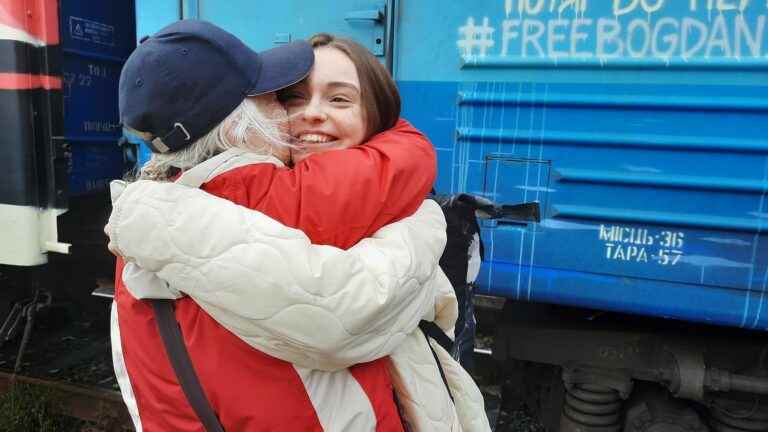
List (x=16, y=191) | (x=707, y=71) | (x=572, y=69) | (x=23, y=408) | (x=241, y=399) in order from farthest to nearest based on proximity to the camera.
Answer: (x=23, y=408)
(x=16, y=191)
(x=572, y=69)
(x=707, y=71)
(x=241, y=399)

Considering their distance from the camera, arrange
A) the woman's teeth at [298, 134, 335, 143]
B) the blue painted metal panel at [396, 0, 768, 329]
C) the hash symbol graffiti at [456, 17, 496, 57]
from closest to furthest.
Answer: the woman's teeth at [298, 134, 335, 143] → the blue painted metal panel at [396, 0, 768, 329] → the hash symbol graffiti at [456, 17, 496, 57]

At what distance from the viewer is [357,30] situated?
6.81 feet

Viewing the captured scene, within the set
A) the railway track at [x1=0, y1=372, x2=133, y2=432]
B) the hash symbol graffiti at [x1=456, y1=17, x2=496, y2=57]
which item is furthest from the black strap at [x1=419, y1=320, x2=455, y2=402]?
the railway track at [x1=0, y1=372, x2=133, y2=432]

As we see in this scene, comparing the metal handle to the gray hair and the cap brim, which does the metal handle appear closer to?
the cap brim

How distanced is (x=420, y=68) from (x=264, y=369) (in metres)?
1.44

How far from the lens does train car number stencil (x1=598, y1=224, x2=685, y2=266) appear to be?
1797mm

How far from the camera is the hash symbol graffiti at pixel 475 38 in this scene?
1.91m

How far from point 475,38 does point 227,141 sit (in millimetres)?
1266

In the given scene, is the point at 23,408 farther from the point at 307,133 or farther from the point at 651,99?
the point at 651,99

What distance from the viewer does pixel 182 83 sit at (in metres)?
0.84

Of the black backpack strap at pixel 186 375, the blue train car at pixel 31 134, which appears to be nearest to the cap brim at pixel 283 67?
the black backpack strap at pixel 186 375

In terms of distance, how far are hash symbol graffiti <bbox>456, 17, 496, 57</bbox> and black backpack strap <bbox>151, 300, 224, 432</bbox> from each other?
144 centimetres

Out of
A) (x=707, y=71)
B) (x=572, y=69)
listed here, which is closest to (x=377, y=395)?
(x=572, y=69)

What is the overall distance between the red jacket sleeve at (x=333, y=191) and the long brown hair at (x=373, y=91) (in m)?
0.18
